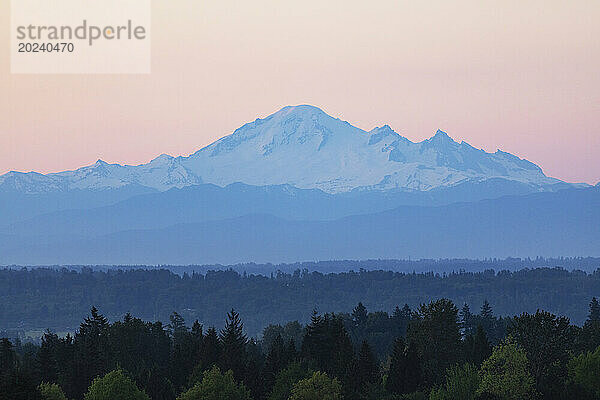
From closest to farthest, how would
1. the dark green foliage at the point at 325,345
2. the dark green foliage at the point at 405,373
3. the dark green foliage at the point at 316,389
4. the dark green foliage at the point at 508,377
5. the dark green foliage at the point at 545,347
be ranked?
the dark green foliage at the point at 316,389 < the dark green foliage at the point at 508,377 < the dark green foliage at the point at 545,347 < the dark green foliage at the point at 405,373 < the dark green foliage at the point at 325,345

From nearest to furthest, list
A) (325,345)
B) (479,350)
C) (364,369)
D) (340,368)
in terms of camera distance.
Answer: (364,369)
(340,368)
(479,350)
(325,345)

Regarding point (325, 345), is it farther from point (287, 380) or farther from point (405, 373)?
point (287, 380)

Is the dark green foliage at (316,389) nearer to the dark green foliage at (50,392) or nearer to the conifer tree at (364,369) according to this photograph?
the conifer tree at (364,369)

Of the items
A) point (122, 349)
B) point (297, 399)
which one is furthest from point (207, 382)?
point (122, 349)

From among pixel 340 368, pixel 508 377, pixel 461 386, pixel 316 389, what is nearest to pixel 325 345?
pixel 340 368

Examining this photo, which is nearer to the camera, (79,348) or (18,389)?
(18,389)

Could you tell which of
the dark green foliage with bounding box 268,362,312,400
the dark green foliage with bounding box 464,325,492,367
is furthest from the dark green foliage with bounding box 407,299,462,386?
the dark green foliage with bounding box 268,362,312,400

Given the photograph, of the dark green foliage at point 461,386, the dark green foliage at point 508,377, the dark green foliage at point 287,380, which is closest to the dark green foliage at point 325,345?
the dark green foliage at point 287,380

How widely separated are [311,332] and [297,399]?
28.9 metres

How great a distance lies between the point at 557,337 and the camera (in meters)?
111

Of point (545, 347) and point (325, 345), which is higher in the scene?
point (545, 347)

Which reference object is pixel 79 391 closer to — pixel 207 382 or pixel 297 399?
pixel 207 382

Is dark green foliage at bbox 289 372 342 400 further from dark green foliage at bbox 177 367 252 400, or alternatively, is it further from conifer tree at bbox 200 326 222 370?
conifer tree at bbox 200 326 222 370

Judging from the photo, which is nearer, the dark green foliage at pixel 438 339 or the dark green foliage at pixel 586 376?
the dark green foliage at pixel 586 376
